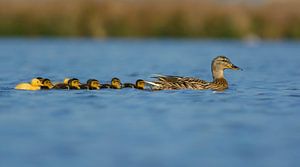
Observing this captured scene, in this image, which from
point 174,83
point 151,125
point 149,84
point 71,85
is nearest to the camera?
point 151,125

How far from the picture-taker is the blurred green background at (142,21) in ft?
107

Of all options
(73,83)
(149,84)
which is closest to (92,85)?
(73,83)

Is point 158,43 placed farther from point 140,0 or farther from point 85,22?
point 140,0

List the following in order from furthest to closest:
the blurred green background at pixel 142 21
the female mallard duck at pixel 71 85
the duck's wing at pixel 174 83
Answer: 1. the blurred green background at pixel 142 21
2. the female mallard duck at pixel 71 85
3. the duck's wing at pixel 174 83

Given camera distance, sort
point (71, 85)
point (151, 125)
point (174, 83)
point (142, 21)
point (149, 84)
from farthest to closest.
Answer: point (142, 21)
point (149, 84)
point (71, 85)
point (174, 83)
point (151, 125)

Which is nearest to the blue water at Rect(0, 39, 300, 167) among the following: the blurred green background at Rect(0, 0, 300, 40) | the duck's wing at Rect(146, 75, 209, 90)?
the duck's wing at Rect(146, 75, 209, 90)

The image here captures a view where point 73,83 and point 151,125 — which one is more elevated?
Answer: point 73,83

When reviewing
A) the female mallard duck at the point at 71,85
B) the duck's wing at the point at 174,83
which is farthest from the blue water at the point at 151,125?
the female mallard duck at the point at 71,85

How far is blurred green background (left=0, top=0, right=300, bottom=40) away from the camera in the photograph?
32688 millimetres

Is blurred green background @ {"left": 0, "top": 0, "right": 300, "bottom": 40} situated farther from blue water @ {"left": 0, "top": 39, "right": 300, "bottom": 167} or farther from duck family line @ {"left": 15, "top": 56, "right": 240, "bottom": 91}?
duck family line @ {"left": 15, "top": 56, "right": 240, "bottom": 91}

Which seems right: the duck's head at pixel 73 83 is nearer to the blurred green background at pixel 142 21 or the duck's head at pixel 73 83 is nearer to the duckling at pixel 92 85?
the duckling at pixel 92 85

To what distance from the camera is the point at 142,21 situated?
33.2 m

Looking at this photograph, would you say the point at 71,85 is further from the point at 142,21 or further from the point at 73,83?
the point at 142,21

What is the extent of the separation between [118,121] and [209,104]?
1.96 metres
